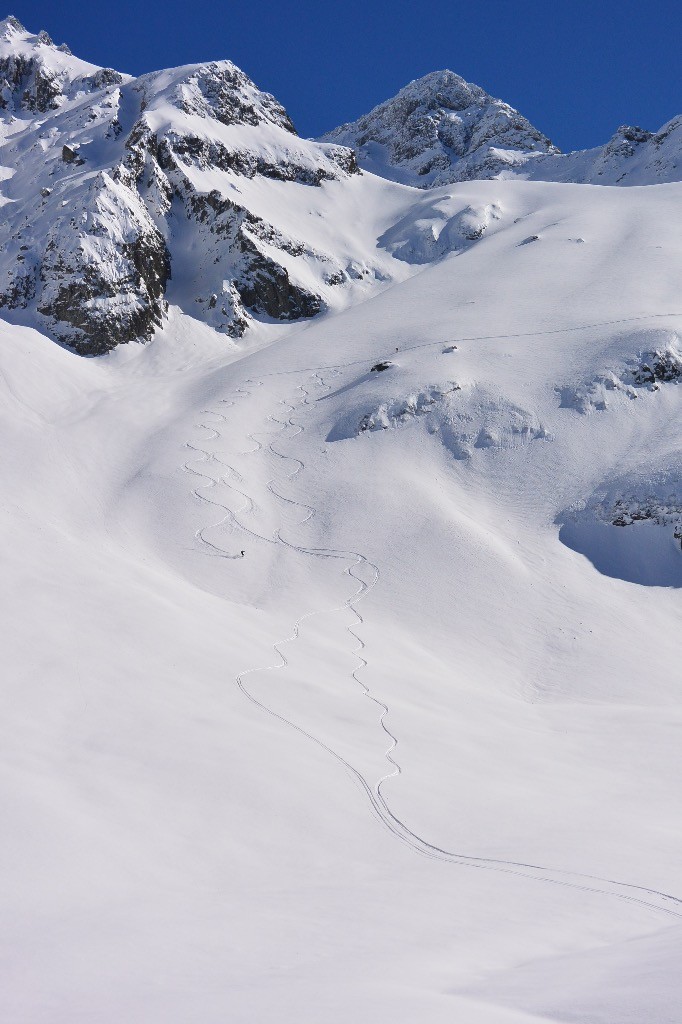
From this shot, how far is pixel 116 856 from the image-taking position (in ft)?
23.2

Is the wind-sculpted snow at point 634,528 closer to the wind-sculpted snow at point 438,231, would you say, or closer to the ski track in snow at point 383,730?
the ski track in snow at point 383,730

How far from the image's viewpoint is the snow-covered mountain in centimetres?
9600

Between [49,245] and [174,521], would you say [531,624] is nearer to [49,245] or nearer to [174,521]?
[174,521]

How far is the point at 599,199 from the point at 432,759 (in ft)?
214

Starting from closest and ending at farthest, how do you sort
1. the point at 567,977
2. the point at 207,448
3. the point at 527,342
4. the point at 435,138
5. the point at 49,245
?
the point at 567,977
the point at 207,448
the point at 527,342
the point at 49,245
the point at 435,138

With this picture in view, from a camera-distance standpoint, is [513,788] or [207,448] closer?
[513,788]

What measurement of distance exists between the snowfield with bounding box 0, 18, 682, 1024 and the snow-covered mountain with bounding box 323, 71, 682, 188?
52286mm

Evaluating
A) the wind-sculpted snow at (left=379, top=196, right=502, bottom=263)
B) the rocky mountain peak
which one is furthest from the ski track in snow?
the rocky mountain peak

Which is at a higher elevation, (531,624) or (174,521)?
(531,624)

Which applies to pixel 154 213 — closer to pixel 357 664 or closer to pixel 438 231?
pixel 438 231

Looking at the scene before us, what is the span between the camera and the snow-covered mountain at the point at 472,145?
3780 inches

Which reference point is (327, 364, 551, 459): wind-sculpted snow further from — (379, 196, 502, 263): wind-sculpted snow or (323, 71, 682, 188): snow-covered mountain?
(323, 71, 682, 188): snow-covered mountain

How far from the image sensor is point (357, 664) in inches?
A: 695

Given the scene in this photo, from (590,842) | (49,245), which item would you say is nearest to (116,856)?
(590,842)
